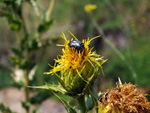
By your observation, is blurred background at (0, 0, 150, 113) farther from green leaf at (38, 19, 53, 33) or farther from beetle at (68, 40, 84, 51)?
beetle at (68, 40, 84, 51)

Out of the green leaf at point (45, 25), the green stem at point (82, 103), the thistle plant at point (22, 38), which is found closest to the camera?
the green stem at point (82, 103)

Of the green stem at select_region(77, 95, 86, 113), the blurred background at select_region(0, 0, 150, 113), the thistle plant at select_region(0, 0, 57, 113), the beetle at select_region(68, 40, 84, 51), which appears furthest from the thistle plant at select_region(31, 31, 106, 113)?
the blurred background at select_region(0, 0, 150, 113)

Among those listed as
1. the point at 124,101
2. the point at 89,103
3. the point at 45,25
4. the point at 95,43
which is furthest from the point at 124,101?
the point at 95,43

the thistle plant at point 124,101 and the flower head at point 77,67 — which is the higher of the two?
the flower head at point 77,67

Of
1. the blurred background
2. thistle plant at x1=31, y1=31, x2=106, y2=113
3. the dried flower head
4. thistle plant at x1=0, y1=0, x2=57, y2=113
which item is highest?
the blurred background

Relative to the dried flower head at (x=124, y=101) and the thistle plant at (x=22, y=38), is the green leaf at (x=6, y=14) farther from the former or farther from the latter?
the dried flower head at (x=124, y=101)

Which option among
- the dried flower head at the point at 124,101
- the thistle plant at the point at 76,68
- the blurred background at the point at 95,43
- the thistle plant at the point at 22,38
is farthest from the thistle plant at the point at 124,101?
the blurred background at the point at 95,43

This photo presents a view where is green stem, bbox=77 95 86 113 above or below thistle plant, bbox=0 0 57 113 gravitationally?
below

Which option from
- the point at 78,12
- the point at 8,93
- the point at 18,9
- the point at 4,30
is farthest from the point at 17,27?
the point at 78,12

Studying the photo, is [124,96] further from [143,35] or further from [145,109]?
[143,35]
